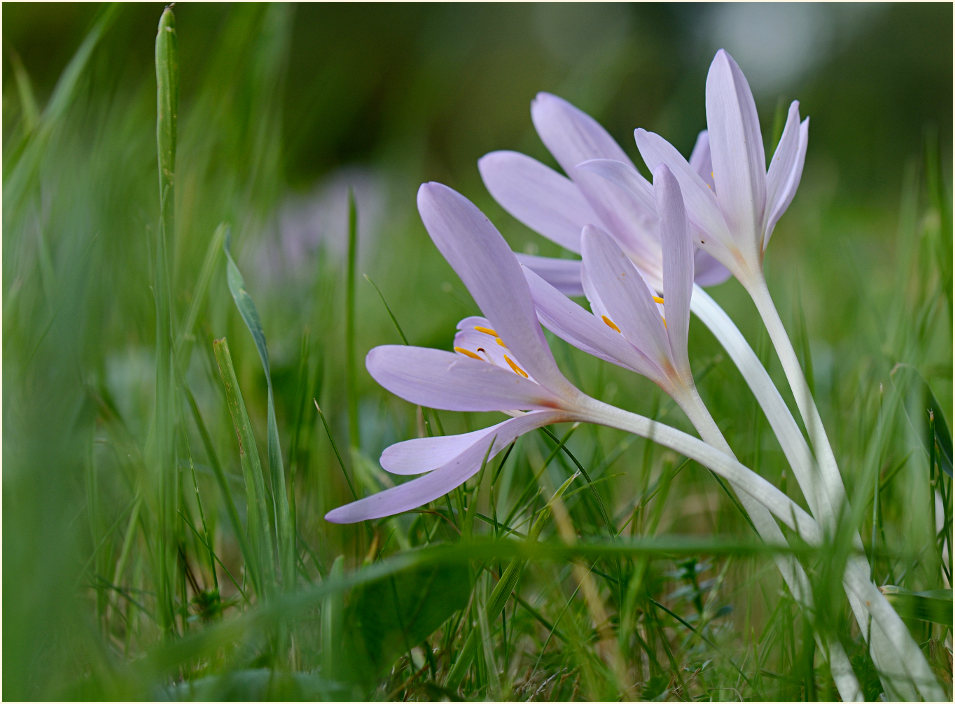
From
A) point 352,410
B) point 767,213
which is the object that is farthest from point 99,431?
point 767,213

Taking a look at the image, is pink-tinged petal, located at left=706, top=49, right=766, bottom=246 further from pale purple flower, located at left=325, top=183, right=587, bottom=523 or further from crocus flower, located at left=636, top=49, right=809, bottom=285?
pale purple flower, located at left=325, top=183, right=587, bottom=523

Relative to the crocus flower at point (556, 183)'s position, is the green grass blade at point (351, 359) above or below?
below

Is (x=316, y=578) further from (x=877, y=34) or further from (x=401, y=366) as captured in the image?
(x=877, y=34)

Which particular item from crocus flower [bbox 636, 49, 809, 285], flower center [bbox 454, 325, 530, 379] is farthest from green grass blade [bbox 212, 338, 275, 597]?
crocus flower [bbox 636, 49, 809, 285]

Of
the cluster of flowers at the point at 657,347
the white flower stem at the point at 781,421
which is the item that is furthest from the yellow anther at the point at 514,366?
the white flower stem at the point at 781,421

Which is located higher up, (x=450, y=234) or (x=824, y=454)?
(x=450, y=234)

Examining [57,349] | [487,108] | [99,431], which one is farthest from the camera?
[487,108]

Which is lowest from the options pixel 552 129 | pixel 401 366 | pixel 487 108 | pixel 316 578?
pixel 316 578

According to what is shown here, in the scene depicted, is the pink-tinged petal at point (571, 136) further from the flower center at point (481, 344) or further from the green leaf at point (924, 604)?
the green leaf at point (924, 604)
